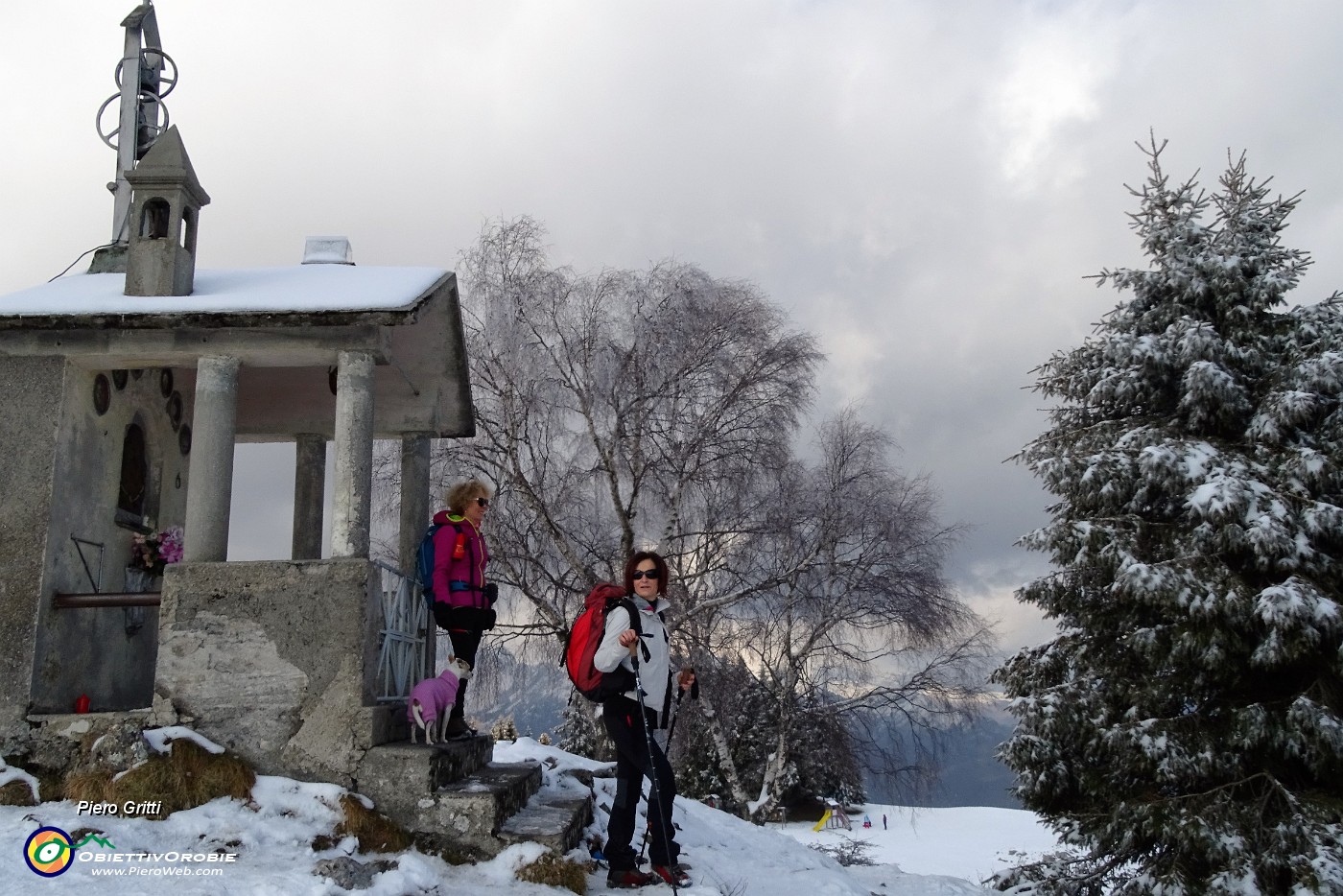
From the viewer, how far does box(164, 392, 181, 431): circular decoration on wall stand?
824 cm

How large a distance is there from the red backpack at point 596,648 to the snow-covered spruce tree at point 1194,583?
13.0ft

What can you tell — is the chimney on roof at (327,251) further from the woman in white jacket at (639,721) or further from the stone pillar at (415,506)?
the woman in white jacket at (639,721)

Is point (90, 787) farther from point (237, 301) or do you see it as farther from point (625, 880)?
point (237, 301)

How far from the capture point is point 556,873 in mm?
5184

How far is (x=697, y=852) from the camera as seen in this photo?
6938mm

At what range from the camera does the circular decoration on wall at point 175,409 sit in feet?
27.0

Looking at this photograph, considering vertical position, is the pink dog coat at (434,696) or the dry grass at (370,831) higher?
the pink dog coat at (434,696)

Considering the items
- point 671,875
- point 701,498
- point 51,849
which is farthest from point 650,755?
point 701,498

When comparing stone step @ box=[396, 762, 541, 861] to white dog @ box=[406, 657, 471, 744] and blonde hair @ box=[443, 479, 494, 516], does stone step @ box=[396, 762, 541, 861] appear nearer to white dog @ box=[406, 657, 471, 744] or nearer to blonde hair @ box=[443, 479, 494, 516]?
white dog @ box=[406, 657, 471, 744]

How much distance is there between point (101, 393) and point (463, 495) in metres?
2.74

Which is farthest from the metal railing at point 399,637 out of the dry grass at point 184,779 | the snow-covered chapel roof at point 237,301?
the snow-covered chapel roof at point 237,301

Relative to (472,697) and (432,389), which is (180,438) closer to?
(432,389)

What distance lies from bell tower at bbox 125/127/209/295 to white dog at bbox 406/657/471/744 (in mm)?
3392

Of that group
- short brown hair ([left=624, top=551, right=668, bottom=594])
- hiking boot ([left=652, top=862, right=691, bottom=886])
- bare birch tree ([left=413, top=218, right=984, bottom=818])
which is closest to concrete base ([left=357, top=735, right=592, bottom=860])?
hiking boot ([left=652, top=862, right=691, bottom=886])
